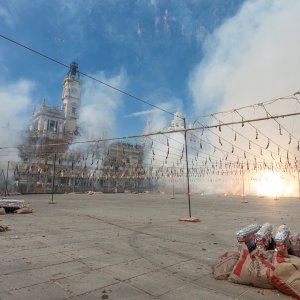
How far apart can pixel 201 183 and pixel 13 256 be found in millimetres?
99154

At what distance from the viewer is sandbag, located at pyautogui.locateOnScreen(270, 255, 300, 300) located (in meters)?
4.49

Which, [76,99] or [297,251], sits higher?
[76,99]

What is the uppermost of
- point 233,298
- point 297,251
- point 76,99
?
point 76,99

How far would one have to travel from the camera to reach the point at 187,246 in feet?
28.3

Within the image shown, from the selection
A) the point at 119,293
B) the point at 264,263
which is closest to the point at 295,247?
the point at 264,263

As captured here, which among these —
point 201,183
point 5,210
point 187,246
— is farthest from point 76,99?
point 187,246

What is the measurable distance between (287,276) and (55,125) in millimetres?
95192

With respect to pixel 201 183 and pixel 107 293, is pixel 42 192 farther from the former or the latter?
pixel 107 293

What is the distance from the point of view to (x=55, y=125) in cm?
9306

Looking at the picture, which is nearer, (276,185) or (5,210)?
(5,210)

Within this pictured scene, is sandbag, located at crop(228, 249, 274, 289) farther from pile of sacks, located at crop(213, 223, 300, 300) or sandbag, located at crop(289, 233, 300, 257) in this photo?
sandbag, located at crop(289, 233, 300, 257)

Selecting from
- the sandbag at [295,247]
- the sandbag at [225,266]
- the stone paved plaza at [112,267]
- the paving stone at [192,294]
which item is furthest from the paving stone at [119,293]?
the sandbag at [295,247]

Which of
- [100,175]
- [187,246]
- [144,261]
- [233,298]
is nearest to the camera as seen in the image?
[233,298]

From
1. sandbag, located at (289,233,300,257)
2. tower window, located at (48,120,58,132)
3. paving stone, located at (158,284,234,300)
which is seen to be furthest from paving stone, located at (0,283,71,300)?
tower window, located at (48,120,58,132)
